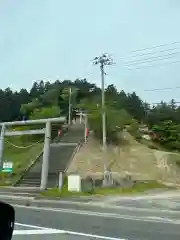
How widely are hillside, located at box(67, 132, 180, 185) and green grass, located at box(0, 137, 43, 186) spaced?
14.6 ft

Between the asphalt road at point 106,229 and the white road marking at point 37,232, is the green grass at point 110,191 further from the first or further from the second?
the white road marking at point 37,232

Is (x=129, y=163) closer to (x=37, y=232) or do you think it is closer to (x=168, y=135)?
(x=168, y=135)

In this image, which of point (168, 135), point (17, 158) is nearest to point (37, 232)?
point (17, 158)

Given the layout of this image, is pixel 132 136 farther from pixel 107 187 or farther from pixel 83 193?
pixel 83 193

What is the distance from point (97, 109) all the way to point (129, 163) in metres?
6.20

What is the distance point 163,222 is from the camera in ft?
44.1

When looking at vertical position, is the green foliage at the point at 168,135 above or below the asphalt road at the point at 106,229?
above

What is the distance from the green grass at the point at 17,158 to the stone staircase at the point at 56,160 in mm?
865

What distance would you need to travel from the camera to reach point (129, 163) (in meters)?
35.2

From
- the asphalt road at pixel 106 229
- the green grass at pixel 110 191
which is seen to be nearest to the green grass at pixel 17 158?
the green grass at pixel 110 191

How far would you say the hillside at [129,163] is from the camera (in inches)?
1310

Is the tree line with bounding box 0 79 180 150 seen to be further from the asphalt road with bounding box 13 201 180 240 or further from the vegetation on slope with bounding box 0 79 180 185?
the asphalt road with bounding box 13 201 180 240

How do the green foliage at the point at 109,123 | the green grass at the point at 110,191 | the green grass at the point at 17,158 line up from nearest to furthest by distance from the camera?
the green grass at the point at 110,191 < the green grass at the point at 17,158 < the green foliage at the point at 109,123

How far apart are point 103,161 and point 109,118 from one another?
585cm
